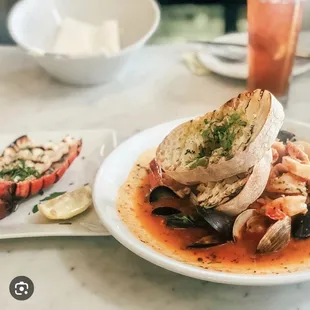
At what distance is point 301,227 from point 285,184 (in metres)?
0.08

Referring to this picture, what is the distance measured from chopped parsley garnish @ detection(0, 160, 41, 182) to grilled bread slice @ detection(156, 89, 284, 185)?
26 centimetres

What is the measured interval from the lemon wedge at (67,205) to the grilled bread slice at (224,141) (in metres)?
0.16

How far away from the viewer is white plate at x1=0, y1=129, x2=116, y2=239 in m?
1.08

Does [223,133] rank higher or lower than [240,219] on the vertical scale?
higher

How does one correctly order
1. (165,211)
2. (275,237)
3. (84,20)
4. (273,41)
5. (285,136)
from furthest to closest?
1. (84,20)
2. (273,41)
3. (285,136)
4. (165,211)
5. (275,237)

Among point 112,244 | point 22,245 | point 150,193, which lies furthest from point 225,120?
point 22,245

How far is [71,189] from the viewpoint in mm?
1241

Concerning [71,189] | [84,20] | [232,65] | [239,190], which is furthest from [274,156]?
[84,20]

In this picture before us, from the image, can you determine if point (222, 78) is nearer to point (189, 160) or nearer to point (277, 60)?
point (277, 60)

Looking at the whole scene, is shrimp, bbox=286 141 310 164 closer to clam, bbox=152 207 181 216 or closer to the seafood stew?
the seafood stew

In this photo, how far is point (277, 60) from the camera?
4.85 ft

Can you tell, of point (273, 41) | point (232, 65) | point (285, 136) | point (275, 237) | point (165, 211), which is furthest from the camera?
point (232, 65)

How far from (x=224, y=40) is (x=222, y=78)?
175 mm

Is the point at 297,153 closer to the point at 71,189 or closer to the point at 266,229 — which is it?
the point at 266,229
